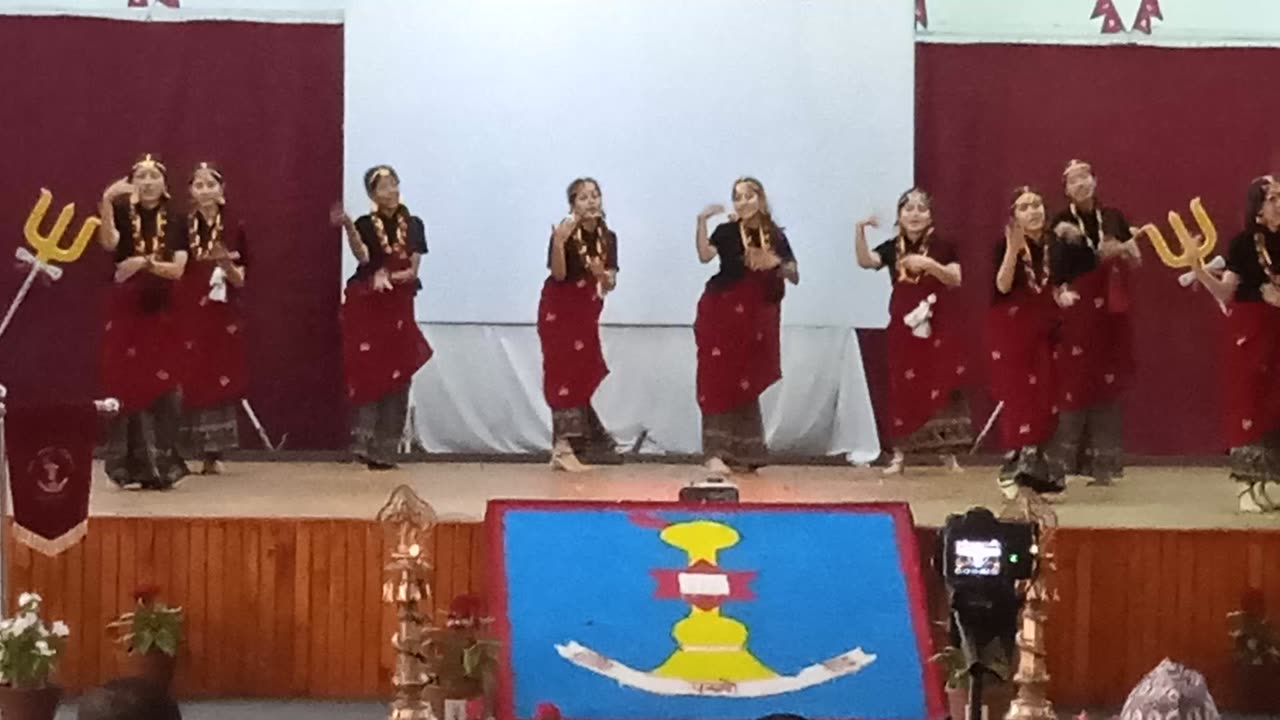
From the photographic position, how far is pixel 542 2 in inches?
311

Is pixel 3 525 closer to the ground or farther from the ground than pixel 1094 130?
closer to the ground

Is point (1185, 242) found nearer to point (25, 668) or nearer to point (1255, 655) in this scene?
point (1255, 655)

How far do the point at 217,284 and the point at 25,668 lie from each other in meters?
2.34

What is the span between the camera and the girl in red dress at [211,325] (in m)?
6.91

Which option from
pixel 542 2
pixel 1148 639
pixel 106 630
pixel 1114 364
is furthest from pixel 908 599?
pixel 542 2

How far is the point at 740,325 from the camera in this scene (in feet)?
23.4

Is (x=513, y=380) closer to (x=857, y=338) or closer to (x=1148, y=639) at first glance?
(x=857, y=338)

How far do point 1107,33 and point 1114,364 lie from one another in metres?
1.88

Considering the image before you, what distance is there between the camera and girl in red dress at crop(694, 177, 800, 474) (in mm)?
7070

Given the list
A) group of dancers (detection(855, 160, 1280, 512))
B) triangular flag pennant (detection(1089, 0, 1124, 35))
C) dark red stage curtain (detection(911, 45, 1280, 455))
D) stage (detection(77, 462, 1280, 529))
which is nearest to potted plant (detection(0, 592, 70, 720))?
stage (detection(77, 462, 1280, 529))

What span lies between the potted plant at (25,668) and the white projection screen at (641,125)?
10.3 ft

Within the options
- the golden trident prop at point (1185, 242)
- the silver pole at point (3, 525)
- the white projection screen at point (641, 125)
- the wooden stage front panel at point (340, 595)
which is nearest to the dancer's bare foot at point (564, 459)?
the white projection screen at point (641, 125)

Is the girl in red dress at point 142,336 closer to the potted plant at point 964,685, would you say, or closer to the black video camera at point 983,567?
the potted plant at point 964,685

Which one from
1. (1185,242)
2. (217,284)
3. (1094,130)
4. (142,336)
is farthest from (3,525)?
(1094,130)
